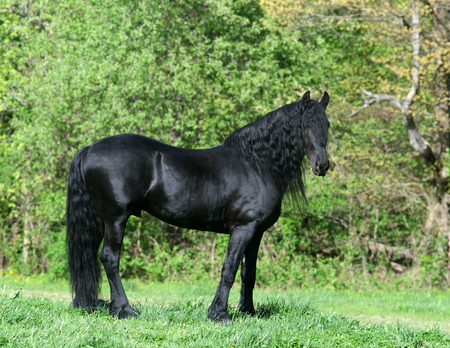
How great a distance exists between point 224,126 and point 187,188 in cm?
771

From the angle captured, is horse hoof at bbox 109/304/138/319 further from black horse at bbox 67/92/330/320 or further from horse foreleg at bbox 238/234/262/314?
horse foreleg at bbox 238/234/262/314

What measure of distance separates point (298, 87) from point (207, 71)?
2.97 meters

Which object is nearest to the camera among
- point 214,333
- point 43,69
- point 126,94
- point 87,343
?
point 87,343

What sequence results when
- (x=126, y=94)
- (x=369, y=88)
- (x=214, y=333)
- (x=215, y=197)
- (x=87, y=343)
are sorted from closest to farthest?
(x=87, y=343) < (x=214, y=333) < (x=215, y=197) < (x=126, y=94) < (x=369, y=88)

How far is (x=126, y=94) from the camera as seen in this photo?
12109 millimetres

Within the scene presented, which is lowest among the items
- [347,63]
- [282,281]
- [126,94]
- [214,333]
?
[282,281]

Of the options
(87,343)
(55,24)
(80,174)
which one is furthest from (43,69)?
(87,343)

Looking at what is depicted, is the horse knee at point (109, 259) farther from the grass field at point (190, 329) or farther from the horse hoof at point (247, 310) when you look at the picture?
the horse hoof at point (247, 310)

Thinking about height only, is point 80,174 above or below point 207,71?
below

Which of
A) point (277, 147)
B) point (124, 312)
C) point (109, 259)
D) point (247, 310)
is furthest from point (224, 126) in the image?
point (124, 312)

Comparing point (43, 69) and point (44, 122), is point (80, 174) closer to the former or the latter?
point (44, 122)

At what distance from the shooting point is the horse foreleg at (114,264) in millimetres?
4926

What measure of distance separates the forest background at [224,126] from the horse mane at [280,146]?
678 centimetres

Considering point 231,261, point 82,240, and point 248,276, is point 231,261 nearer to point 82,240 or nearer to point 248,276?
point 248,276
